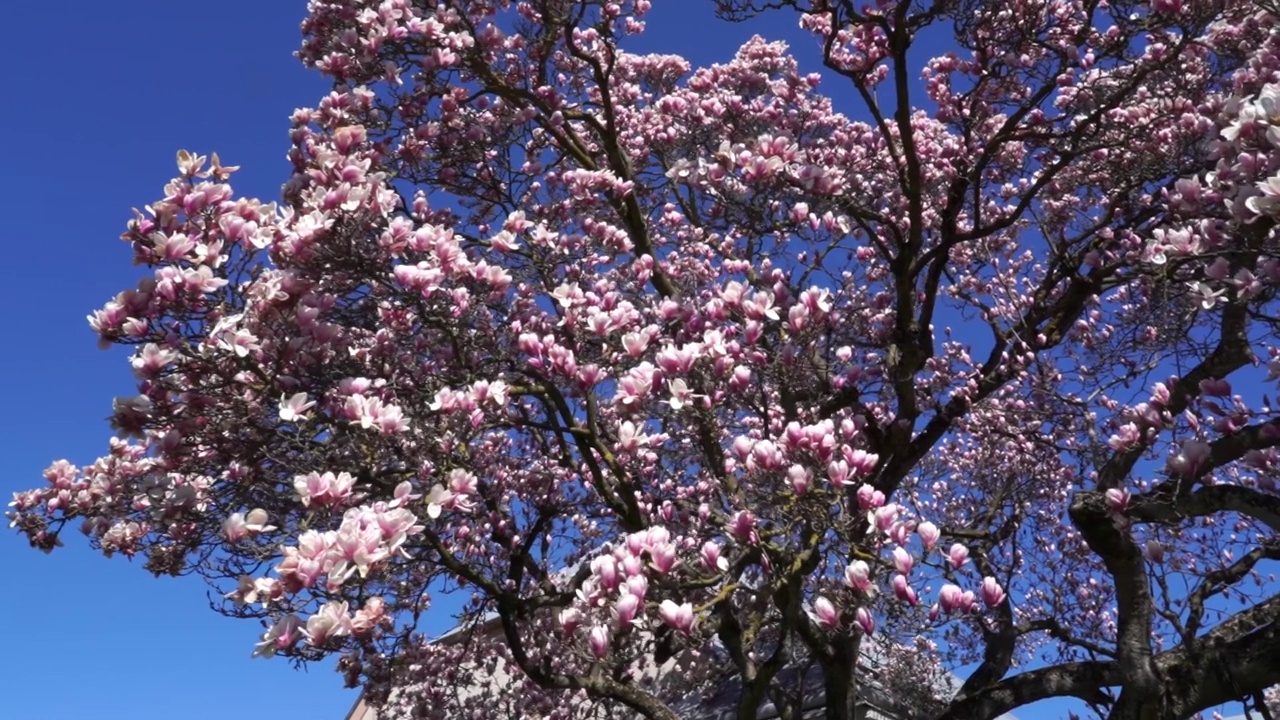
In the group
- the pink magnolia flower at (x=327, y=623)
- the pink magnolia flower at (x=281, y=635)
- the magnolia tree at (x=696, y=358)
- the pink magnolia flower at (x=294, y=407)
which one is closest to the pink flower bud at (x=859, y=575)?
the magnolia tree at (x=696, y=358)

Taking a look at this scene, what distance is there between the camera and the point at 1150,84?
6863 millimetres

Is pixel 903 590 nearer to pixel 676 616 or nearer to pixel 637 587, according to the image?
pixel 676 616

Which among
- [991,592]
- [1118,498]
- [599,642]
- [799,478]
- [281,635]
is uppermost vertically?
[1118,498]

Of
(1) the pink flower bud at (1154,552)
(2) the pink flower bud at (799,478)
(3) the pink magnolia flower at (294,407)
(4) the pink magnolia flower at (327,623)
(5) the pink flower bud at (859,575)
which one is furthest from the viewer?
(1) the pink flower bud at (1154,552)

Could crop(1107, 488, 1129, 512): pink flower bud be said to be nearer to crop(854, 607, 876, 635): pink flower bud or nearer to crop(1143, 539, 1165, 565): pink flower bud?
crop(1143, 539, 1165, 565): pink flower bud

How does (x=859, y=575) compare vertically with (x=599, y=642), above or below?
above

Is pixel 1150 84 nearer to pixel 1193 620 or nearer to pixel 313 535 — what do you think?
pixel 1193 620

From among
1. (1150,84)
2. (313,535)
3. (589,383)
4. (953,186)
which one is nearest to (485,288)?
(589,383)

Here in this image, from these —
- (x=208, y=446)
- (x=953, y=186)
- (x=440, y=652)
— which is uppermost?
(x=953, y=186)

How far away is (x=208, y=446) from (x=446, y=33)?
11.7ft

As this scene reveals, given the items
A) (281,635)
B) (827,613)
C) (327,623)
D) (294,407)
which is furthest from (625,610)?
(294,407)

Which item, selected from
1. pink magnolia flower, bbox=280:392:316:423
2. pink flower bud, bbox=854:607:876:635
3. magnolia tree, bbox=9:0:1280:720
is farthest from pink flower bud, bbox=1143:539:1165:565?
pink magnolia flower, bbox=280:392:316:423

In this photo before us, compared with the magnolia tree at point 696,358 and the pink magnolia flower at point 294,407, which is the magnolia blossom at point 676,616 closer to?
the magnolia tree at point 696,358

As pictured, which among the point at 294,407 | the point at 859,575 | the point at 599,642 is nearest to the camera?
the point at 599,642
